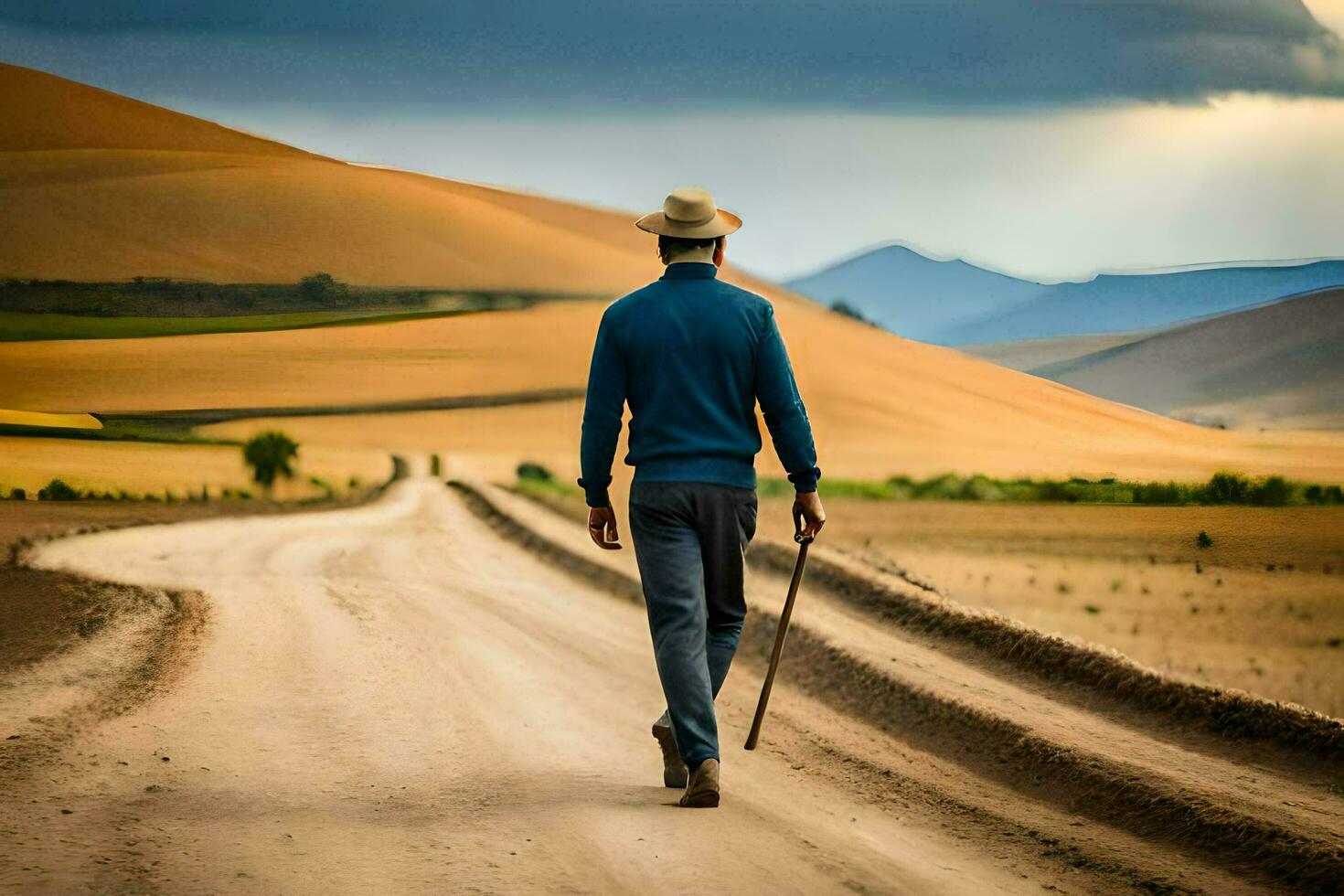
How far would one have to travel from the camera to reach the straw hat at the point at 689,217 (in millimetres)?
5316

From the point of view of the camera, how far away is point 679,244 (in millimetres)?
5387

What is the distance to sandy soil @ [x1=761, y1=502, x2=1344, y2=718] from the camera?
8.50 m

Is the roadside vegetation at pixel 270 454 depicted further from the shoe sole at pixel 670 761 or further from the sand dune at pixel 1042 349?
the shoe sole at pixel 670 761

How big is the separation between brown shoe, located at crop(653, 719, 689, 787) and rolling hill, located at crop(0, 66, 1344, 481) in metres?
6.53

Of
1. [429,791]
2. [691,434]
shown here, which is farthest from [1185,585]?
[429,791]

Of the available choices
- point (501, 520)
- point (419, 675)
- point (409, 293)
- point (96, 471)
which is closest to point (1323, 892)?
point (419, 675)

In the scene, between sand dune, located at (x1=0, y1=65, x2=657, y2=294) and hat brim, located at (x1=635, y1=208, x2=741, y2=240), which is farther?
sand dune, located at (x1=0, y1=65, x2=657, y2=294)

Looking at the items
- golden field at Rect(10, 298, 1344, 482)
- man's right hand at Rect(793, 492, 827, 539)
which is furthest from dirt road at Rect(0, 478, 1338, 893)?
golden field at Rect(10, 298, 1344, 482)

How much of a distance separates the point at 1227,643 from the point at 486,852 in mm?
6202

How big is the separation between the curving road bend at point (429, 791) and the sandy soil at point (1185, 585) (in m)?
2.75

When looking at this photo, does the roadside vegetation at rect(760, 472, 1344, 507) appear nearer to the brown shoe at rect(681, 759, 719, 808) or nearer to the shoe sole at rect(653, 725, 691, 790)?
the shoe sole at rect(653, 725, 691, 790)

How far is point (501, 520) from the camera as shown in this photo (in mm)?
20812

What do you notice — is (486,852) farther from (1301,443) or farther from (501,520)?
(501,520)

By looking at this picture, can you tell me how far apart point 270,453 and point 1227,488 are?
465 inches
